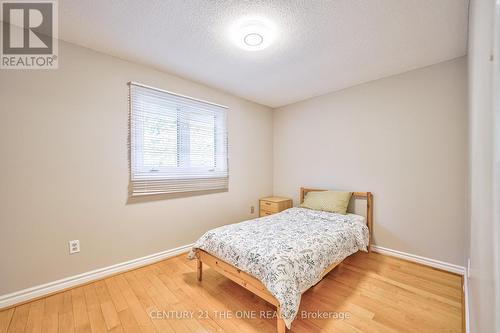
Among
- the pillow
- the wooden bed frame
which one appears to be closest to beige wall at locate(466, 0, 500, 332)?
the wooden bed frame

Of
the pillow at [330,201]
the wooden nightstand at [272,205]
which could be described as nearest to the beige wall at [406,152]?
the pillow at [330,201]

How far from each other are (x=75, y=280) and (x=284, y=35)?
10.2 feet

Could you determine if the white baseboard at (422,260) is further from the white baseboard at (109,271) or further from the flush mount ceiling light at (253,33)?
the flush mount ceiling light at (253,33)

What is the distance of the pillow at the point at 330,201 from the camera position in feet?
9.16

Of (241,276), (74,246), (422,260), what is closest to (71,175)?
(74,246)

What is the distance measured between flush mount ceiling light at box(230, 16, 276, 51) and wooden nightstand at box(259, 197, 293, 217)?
92.6 inches

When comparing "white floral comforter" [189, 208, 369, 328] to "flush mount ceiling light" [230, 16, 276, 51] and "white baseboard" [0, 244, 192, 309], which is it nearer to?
"white baseboard" [0, 244, 192, 309]

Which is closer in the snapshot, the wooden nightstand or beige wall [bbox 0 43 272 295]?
beige wall [bbox 0 43 272 295]

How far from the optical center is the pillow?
2.79 meters

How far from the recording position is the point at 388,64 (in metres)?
2.37

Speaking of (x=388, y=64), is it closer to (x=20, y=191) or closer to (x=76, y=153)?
(x=76, y=153)

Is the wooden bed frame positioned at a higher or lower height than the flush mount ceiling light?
lower

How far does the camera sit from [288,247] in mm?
1690

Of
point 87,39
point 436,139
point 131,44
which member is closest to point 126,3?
point 131,44
